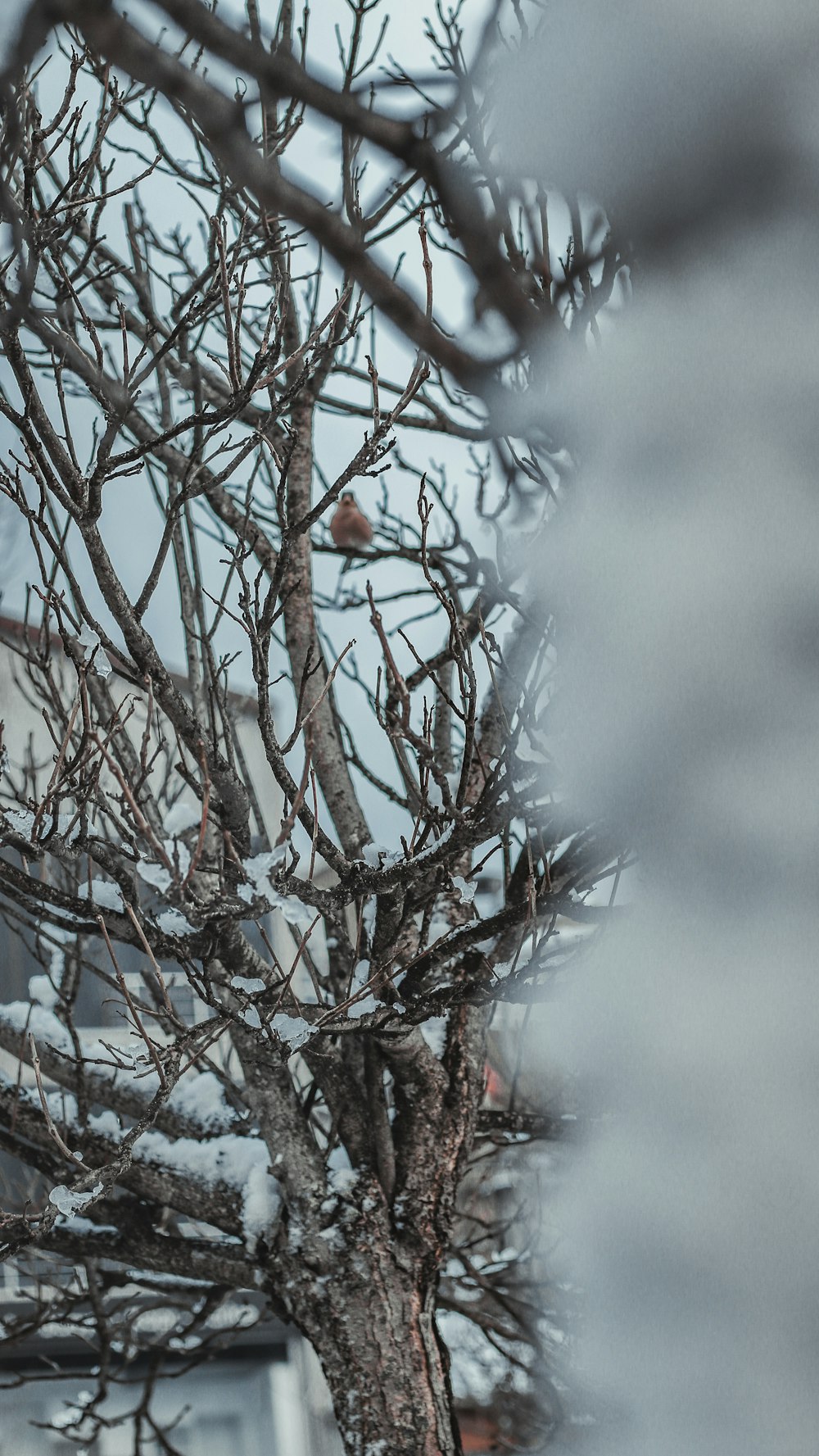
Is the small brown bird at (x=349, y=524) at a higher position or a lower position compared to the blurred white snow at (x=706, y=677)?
higher

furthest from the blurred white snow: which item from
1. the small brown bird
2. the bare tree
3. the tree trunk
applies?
the small brown bird

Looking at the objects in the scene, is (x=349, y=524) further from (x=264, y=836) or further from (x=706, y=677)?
(x=706, y=677)

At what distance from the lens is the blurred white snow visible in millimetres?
231

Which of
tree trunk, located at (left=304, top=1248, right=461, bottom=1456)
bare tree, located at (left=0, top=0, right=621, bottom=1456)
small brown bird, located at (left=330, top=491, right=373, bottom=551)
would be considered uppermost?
small brown bird, located at (left=330, top=491, right=373, bottom=551)

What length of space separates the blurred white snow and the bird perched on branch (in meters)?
2.55

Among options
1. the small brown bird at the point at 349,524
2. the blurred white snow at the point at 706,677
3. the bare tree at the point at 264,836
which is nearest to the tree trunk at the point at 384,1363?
the bare tree at the point at 264,836

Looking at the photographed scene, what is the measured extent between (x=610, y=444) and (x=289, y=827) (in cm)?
125

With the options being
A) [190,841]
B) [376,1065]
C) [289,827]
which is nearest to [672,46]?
[289,827]

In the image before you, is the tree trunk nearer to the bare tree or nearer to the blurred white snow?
the bare tree

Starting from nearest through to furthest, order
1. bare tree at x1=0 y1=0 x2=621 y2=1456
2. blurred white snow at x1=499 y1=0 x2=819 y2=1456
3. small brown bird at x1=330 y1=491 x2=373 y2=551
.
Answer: blurred white snow at x1=499 y1=0 x2=819 y2=1456 → bare tree at x1=0 y1=0 x2=621 y2=1456 → small brown bird at x1=330 y1=491 x2=373 y2=551

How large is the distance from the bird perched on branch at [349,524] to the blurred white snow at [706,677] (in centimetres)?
255

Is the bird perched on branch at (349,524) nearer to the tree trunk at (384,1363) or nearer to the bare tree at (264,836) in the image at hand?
the bare tree at (264,836)

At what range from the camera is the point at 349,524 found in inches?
109

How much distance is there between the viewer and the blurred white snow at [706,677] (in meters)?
0.23
